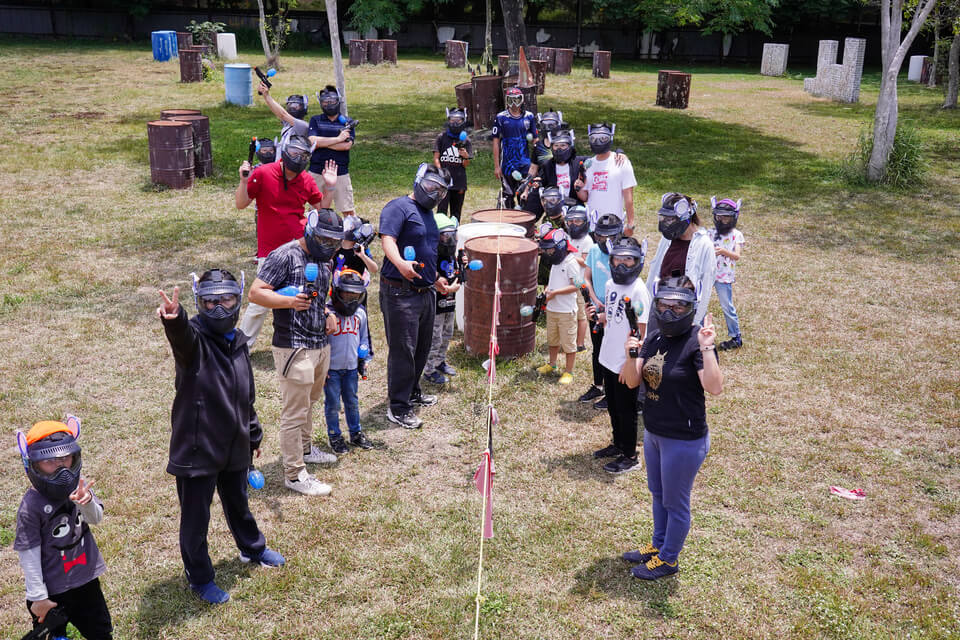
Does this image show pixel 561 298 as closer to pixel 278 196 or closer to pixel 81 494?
pixel 278 196

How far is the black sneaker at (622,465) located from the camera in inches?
Answer: 267

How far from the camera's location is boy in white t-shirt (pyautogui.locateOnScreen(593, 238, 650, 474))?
6.27 m

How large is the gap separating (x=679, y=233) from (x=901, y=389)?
3354mm

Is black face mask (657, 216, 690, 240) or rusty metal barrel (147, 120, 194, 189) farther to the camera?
rusty metal barrel (147, 120, 194, 189)

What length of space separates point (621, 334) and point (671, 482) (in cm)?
175

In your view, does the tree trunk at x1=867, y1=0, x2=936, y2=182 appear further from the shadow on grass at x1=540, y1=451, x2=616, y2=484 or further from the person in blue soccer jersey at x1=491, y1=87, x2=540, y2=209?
the shadow on grass at x1=540, y1=451, x2=616, y2=484

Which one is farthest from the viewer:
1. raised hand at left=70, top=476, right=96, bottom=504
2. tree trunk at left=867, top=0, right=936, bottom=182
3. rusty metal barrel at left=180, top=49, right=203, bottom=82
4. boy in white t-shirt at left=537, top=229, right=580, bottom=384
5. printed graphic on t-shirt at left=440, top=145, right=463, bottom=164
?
rusty metal barrel at left=180, top=49, right=203, bottom=82

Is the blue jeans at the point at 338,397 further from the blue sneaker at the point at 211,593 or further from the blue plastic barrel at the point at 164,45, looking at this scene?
the blue plastic barrel at the point at 164,45

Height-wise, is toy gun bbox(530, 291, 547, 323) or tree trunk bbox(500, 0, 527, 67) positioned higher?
tree trunk bbox(500, 0, 527, 67)

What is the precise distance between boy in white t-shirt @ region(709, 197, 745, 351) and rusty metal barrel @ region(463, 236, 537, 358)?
2118 millimetres

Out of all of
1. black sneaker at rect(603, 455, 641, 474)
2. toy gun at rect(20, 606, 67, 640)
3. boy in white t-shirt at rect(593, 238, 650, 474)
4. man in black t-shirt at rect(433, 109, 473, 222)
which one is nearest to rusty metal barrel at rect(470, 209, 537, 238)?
man in black t-shirt at rect(433, 109, 473, 222)

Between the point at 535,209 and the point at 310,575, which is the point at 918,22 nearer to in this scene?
the point at 535,209

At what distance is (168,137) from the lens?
14.7 m

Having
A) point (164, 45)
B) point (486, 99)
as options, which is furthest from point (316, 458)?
point (164, 45)
